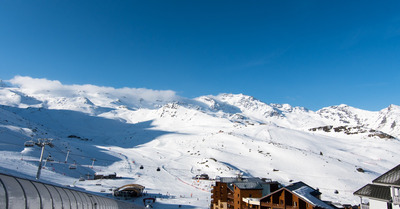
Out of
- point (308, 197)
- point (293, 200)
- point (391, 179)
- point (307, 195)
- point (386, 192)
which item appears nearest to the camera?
point (391, 179)

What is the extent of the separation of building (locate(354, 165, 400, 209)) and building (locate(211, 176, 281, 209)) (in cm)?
1472

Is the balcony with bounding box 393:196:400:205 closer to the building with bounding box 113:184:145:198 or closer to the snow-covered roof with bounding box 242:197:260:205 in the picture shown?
the snow-covered roof with bounding box 242:197:260:205

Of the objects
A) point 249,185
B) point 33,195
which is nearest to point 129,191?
point 249,185

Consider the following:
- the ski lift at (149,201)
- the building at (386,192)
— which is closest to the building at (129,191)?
the ski lift at (149,201)

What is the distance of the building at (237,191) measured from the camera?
35219 millimetres

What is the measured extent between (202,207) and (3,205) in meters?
36.1

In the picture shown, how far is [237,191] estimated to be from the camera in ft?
120

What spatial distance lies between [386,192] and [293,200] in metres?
9.94

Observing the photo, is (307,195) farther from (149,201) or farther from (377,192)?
(149,201)

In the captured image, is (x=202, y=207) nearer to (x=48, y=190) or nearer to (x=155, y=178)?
(x=155, y=178)

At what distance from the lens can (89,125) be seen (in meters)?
197

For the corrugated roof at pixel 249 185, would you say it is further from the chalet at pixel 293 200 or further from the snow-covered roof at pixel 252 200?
the chalet at pixel 293 200

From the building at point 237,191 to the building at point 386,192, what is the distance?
48.3 ft

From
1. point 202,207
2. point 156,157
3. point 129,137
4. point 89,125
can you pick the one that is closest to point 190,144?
point 156,157
